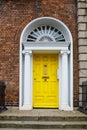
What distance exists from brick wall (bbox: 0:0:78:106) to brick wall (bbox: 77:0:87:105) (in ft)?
0.77

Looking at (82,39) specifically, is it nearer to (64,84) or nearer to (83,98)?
(64,84)

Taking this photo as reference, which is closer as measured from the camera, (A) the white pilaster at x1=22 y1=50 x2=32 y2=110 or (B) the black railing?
(B) the black railing

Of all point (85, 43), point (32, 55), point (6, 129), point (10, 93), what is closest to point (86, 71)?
point (85, 43)

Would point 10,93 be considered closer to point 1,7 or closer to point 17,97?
point 17,97

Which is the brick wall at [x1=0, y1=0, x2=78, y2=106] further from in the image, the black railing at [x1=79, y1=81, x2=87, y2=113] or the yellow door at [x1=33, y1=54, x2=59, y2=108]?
the yellow door at [x1=33, y1=54, x2=59, y2=108]

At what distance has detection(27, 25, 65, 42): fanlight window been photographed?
1092 centimetres

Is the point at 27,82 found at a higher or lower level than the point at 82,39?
lower

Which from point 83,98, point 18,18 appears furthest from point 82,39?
point 18,18

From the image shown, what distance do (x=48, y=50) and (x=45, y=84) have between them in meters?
1.26

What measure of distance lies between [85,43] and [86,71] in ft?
3.17

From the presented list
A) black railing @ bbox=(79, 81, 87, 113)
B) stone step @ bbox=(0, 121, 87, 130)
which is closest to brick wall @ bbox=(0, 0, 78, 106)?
black railing @ bbox=(79, 81, 87, 113)

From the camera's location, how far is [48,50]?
10656 millimetres

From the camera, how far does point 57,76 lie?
35.8 feet

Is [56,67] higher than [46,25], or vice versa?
[46,25]
